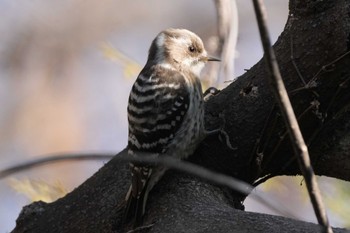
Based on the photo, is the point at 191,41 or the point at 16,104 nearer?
the point at 191,41

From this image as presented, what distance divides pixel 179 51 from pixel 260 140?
1088 millimetres

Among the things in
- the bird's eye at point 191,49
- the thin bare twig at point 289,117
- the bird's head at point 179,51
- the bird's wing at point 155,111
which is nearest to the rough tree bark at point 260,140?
the bird's wing at point 155,111

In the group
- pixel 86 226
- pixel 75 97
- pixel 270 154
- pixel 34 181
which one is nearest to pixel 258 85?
pixel 270 154

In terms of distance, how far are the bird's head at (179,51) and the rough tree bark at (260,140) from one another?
67cm

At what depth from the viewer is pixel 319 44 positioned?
3.34 m

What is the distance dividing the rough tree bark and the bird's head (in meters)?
0.67

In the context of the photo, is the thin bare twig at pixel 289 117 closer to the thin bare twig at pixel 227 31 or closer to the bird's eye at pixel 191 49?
the thin bare twig at pixel 227 31

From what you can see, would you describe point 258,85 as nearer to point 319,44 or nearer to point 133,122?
point 319,44

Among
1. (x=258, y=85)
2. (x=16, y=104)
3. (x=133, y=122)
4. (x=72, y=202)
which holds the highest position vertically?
(x=258, y=85)

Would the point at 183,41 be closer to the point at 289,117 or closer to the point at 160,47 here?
the point at 160,47

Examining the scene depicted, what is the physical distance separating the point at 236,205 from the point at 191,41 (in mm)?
1230

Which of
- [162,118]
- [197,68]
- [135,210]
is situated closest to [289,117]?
[135,210]

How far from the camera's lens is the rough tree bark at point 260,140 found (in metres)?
3.28

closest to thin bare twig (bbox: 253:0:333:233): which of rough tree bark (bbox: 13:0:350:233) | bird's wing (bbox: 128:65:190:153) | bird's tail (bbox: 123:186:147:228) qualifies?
rough tree bark (bbox: 13:0:350:233)
